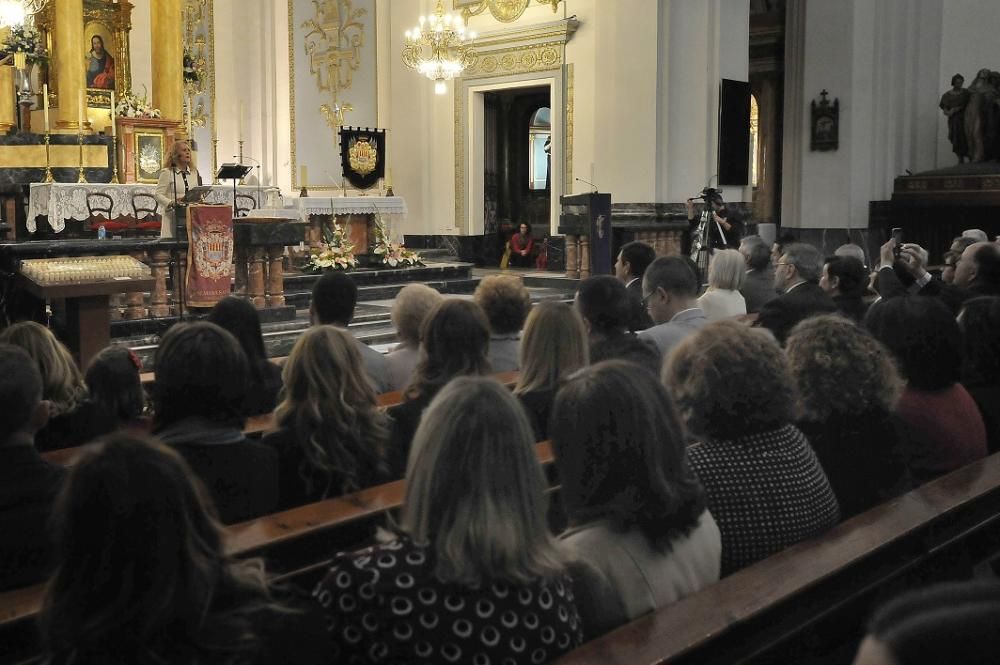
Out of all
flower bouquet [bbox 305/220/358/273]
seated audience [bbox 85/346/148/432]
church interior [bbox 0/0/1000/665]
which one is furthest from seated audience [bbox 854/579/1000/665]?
flower bouquet [bbox 305/220/358/273]

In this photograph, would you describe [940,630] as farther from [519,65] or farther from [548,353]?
[519,65]

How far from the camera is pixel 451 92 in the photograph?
15.8m

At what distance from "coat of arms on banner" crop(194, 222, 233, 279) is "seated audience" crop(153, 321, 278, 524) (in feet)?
20.8

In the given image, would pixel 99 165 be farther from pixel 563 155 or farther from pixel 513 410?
pixel 513 410

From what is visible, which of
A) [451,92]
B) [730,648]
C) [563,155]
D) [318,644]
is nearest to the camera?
[318,644]

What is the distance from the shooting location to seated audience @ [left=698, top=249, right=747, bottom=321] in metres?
6.00

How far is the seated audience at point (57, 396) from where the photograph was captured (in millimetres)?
3439

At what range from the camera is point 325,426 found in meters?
3.03

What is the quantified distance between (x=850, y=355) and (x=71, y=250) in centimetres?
715

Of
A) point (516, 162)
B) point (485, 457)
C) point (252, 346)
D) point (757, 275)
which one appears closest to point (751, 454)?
point (485, 457)

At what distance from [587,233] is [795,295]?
7.16m

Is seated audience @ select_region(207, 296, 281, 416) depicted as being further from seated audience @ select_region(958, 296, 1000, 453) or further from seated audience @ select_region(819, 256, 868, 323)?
seated audience @ select_region(819, 256, 868, 323)

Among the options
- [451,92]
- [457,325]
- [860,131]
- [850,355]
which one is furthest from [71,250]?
[860,131]

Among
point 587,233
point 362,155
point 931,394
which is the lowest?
point 931,394
